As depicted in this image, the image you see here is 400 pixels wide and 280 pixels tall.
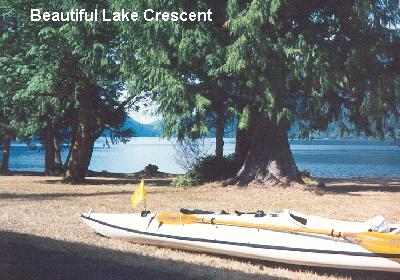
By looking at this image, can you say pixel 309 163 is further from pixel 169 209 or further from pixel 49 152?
pixel 169 209

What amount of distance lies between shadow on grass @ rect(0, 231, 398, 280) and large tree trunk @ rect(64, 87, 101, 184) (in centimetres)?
1404

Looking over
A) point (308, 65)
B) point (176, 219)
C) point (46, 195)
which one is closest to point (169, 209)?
point (176, 219)

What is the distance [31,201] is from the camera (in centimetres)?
1462

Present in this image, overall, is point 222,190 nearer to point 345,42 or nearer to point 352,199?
point 352,199

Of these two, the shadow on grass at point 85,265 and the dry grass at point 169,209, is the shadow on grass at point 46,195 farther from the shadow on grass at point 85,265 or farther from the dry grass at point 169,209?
the shadow on grass at point 85,265

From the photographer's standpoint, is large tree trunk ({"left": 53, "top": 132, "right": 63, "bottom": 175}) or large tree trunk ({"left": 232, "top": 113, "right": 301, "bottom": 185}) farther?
large tree trunk ({"left": 53, "top": 132, "right": 63, "bottom": 175})

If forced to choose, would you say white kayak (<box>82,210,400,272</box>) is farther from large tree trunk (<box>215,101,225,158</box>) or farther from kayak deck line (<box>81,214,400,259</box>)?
large tree trunk (<box>215,101,225,158</box>)

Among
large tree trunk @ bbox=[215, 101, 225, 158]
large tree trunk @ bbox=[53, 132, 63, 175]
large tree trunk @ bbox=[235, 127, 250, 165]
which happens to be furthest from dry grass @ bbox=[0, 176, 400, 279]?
large tree trunk @ bbox=[53, 132, 63, 175]

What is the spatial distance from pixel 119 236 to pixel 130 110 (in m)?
17.5

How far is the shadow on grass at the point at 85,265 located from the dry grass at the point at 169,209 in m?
0.01

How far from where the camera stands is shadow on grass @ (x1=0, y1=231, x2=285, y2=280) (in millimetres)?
6633

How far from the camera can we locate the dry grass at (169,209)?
744 cm

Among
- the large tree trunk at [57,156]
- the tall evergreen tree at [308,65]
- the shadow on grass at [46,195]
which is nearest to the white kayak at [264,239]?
the shadow on grass at [46,195]

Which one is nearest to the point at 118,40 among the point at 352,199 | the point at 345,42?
the point at 345,42
